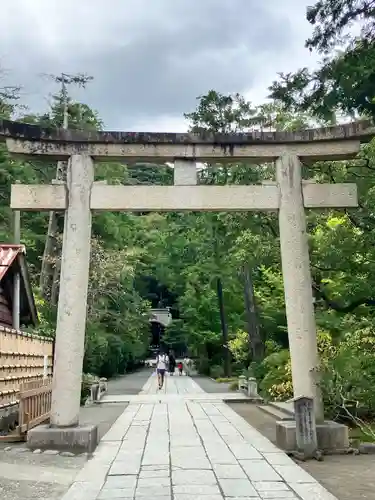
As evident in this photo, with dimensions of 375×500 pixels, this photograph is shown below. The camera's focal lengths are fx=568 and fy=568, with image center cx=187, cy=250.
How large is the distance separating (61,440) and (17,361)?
457 cm

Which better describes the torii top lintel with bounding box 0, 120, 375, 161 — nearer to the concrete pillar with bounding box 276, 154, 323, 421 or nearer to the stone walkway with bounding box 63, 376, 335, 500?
the concrete pillar with bounding box 276, 154, 323, 421

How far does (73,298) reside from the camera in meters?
10.1

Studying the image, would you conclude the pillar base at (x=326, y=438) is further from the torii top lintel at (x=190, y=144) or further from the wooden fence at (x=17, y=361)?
the wooden fence at (x=17, y=361)

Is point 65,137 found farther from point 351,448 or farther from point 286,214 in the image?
point 351,448

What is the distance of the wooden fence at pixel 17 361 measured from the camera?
12.0m

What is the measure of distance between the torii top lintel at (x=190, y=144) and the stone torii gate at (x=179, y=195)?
0.06 ft

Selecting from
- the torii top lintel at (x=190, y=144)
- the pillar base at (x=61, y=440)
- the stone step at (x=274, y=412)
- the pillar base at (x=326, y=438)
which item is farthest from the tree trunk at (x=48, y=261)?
the pillar base at (x=326, y=438)

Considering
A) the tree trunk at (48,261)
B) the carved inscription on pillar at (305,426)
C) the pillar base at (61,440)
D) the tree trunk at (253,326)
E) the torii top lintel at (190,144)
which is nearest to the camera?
the carved inscription on pillar at (305,426)

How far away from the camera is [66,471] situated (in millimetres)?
7914

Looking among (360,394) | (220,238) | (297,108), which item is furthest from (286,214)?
(220,238)

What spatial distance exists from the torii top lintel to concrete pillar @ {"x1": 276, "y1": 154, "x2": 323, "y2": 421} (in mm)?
368

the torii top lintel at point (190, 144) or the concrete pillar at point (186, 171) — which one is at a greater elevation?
the torii top lintel at point (190, 144)

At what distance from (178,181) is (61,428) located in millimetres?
4795

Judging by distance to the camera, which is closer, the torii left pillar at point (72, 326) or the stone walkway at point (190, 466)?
the stone walkway at point (190, 466)
